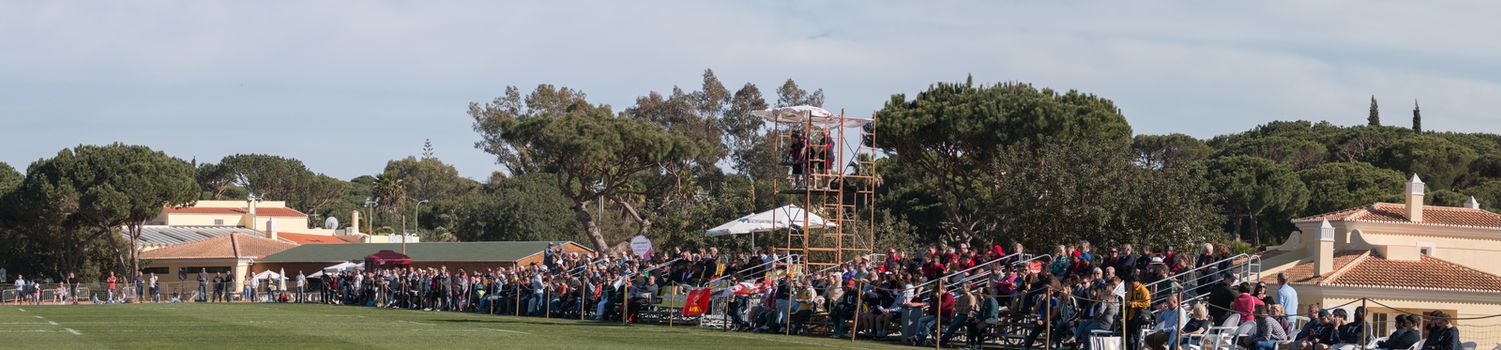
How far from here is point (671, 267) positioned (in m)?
32.5

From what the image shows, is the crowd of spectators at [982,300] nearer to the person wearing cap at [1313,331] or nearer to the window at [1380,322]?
the person wearing cap at [1313,331]

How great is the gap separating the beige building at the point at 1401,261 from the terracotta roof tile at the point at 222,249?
49.9 metres

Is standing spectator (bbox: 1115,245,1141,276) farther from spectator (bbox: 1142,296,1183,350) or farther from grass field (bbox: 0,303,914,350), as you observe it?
A: grass field (bbox: 0,303,914,350)

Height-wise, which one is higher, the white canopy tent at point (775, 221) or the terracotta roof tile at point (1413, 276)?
the white canopy tent at point (775, 221)

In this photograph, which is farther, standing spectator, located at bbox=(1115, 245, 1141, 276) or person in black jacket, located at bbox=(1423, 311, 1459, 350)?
standing spectator, located at bbox=(1115, 245, 1141, 276)

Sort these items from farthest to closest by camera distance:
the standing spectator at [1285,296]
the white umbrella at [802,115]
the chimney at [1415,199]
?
1. the chimney at [1415,199]
2. the white umbrella at [802,115]
3. the standing spectator at [1285,296]

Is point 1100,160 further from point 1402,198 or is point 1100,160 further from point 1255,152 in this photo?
point 1255,152

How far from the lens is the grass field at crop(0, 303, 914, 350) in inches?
814

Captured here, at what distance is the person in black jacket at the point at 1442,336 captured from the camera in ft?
52.3

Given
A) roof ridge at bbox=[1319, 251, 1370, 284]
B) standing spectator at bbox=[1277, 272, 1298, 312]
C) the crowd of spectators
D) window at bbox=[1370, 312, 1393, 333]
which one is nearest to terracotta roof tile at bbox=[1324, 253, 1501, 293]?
roof ridge at bbox=[1319, 251, 1370, 284]

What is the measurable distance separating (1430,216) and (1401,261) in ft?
16.2

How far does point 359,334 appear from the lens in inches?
922

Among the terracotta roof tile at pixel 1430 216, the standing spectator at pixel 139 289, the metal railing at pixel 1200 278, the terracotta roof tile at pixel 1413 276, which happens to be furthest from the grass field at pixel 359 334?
the standing spectator at pixel 139 289

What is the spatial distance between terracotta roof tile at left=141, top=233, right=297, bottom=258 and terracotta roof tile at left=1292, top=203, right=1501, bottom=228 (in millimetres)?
50776
